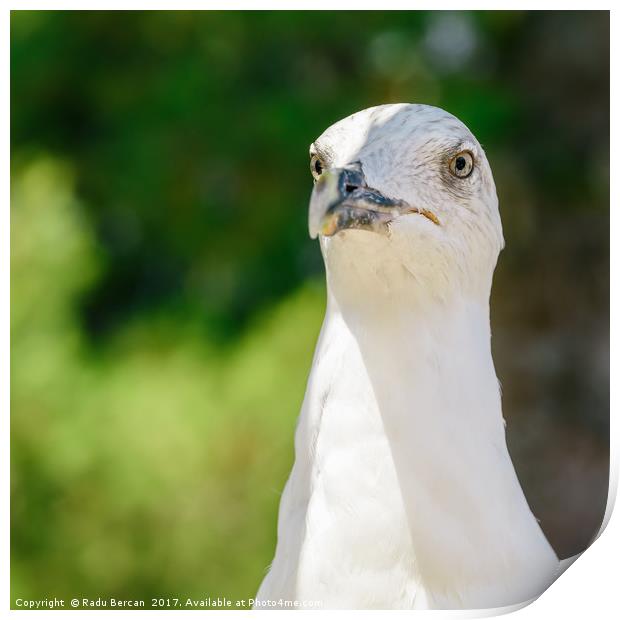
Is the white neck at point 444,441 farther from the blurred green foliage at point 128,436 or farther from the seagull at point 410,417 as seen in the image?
the blurred green foliage at point 128,436

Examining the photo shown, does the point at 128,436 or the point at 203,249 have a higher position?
the point at 203,249

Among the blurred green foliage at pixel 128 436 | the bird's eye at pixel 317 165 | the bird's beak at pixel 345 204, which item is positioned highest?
the bird's eye at pixel 317 165

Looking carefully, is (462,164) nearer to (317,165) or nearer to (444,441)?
(317,165)

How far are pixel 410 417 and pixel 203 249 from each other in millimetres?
1285

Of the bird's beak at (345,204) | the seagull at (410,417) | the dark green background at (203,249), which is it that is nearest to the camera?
the bird's beak at (345,204)

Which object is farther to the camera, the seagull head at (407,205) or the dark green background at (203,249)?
the dark green background at (203,249)

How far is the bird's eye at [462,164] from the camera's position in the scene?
4.39 ft

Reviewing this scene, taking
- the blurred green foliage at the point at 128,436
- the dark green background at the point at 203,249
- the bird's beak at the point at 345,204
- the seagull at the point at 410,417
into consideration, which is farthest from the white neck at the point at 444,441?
the blurred green foliage at the point at 128,436

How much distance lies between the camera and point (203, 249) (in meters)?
2.49

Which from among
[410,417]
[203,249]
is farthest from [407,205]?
[203,249]

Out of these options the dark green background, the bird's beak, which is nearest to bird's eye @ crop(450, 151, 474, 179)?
the bird's beak
